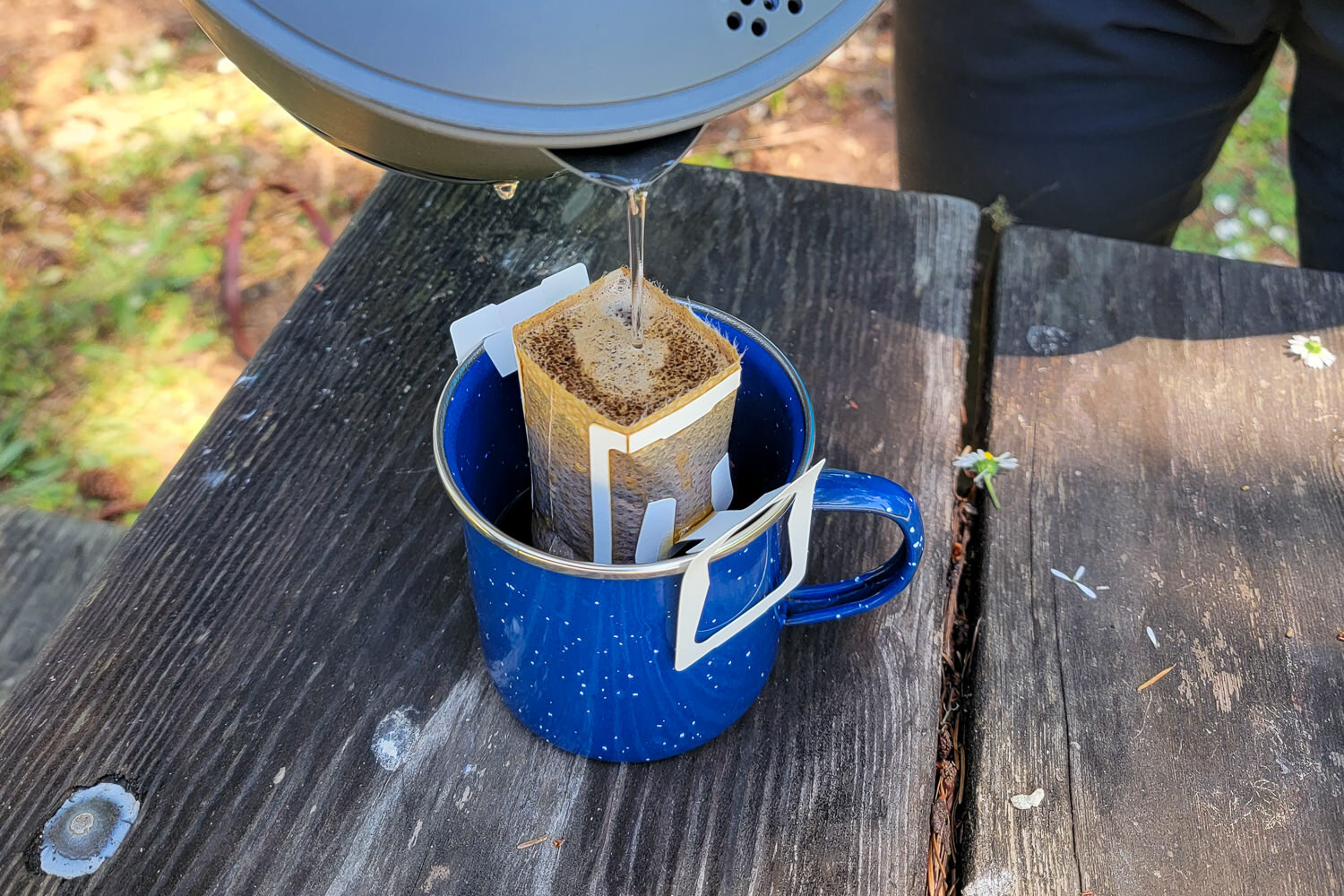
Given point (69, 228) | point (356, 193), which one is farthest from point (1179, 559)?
point (69, 228)

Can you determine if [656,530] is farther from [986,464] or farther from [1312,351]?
[1312,351]

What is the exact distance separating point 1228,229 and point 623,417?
Result: 201 centimetres

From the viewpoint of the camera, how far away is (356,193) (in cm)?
194

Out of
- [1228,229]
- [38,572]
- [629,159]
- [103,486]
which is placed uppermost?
[629,159]

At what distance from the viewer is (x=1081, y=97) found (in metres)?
1.08

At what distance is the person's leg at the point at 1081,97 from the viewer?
3.36 ft

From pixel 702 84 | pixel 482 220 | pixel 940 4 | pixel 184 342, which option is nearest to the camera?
pixel 702 84

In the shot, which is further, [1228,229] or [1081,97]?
[1228,229]

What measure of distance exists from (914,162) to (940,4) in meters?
0.19

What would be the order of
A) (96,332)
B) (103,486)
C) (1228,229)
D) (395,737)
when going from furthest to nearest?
(1228,229) < (96,332) < (103,486) < (395,737)

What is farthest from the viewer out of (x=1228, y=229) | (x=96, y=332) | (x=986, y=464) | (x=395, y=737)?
(x=1228, y=229)

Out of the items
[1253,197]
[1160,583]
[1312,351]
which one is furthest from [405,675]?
[1253,197]

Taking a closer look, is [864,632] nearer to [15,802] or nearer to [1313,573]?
[1313,573]

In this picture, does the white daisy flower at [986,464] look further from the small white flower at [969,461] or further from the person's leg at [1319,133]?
the person's leg at [1319,133]
